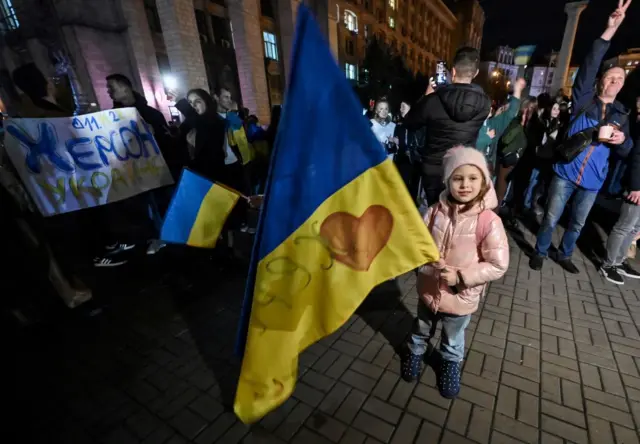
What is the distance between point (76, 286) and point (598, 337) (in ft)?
17.2

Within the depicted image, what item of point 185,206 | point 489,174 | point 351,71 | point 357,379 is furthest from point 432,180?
point 351,71

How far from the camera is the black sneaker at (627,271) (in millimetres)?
3791

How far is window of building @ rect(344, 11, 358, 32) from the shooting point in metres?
29.2

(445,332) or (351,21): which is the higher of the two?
(351,21)

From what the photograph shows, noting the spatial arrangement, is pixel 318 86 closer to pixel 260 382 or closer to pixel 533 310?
pixel 260 382

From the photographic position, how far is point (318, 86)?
126cm

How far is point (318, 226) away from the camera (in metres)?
1.39

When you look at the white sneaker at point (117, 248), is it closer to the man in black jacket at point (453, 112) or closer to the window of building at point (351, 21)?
the man in black jacket at point (453, 112)

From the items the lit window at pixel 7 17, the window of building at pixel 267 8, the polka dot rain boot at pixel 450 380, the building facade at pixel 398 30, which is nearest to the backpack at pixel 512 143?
the polka dot rain boot at pixel 450 380

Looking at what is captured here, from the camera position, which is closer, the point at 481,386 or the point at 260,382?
the point at 260,382

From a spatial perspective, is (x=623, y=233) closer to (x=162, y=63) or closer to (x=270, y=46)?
(x=162, y=63)

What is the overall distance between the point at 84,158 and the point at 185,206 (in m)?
2.26

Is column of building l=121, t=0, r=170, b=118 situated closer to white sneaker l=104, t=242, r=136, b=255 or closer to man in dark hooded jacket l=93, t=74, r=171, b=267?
man in dark hooded jacket l=93, t=74, r=171, b=267

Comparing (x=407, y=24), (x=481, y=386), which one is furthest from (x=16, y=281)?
(x=407, y=24)
